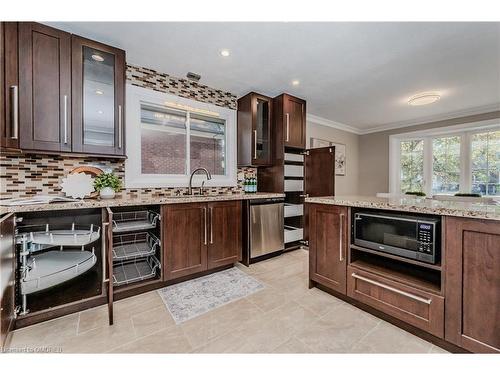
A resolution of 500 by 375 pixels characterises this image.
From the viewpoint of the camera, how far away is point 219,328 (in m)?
1.61

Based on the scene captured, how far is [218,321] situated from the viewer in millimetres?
1689

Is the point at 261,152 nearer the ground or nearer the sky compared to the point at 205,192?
nearer the sky

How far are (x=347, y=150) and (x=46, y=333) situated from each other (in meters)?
5.76

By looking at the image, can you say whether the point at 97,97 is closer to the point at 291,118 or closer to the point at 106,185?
the point at 106,185

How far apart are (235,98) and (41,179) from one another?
2.60 meters

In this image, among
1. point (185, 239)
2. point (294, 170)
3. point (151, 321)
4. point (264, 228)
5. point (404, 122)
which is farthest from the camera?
point (404, 122)

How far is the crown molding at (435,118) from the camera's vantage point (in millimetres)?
3855

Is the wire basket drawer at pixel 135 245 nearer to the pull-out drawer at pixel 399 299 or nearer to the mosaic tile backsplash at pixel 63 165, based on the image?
the mosaic tile backsplash at pixel 63 165

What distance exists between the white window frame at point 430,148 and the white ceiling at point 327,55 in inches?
25.5

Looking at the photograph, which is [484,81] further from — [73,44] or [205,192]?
[73,44]

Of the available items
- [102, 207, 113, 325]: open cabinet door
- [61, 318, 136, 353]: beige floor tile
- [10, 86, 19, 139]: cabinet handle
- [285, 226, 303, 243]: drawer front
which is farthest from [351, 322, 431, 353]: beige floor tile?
[10, 86, 19, 139]: cabinet handle

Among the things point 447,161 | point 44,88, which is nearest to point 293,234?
point 44,88
